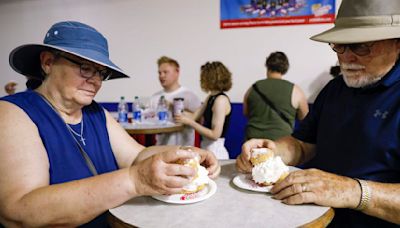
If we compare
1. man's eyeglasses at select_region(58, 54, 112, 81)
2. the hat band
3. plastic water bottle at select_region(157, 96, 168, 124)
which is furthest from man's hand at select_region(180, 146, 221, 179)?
plastic water bottle at select_region(157, 96, 168, 124)

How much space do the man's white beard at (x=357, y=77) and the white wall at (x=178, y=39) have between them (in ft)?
10.3

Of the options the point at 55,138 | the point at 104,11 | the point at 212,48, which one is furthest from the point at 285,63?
the point at 104,11

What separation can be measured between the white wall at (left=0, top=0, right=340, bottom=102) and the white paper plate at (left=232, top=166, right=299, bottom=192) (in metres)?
3.41

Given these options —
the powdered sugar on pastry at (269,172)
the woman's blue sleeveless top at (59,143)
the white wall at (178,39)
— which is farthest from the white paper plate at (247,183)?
the white wall at (178,39)

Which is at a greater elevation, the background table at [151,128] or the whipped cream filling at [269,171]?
the whipped cream filling at [269,171]

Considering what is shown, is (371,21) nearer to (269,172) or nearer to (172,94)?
(269,172)

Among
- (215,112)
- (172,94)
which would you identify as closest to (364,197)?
(215,112)

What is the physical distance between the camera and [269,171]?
1273 millimetres

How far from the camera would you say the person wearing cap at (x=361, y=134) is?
1.17 meters

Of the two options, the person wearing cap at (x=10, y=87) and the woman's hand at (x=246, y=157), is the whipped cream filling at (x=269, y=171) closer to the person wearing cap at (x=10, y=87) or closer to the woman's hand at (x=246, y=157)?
the woman's hand at (x=246, y=157)

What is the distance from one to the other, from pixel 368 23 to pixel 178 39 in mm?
3978

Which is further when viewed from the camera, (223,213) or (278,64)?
(278,64)

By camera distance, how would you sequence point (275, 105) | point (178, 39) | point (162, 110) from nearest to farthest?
point (275, 105), point (162, 110), point (178, 39)

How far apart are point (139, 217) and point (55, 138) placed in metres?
0.51
